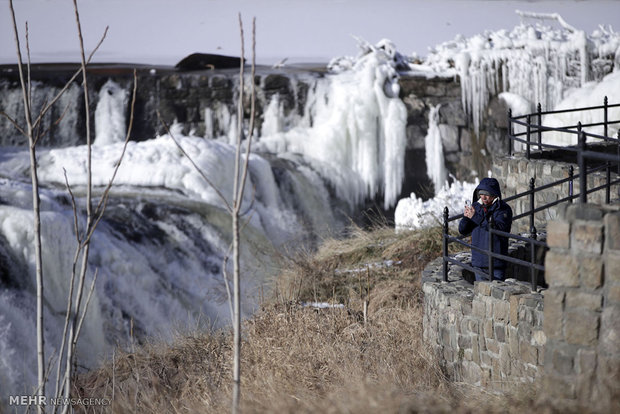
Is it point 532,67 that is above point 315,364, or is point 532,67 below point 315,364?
above

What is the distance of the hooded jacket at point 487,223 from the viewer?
21.2ft

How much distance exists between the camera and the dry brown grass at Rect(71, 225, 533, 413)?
15.2 feet

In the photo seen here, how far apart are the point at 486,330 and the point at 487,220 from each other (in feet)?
2.98

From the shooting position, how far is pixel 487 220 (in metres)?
6.54

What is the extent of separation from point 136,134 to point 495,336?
15.1m

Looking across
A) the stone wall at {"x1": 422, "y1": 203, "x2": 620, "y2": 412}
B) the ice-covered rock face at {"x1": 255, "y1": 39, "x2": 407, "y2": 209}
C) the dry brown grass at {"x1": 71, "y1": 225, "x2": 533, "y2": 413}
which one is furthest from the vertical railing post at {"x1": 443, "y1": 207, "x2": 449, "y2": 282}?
the ice-covered rock face at {"x1": 255, "y1": 39, "x2": 407, "y2": 209}

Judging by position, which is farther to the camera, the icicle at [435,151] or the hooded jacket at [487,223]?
the icicle at [435,151]

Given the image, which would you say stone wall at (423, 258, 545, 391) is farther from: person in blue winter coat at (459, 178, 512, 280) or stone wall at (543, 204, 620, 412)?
stone wall at (543, 204, 620, 412)

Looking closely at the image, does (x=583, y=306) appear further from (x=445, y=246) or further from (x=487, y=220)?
(x=445, y=246)

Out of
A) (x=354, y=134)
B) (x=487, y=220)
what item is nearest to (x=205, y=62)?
(x=354, y=134)

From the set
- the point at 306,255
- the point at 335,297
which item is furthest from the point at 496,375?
the point at 306,255

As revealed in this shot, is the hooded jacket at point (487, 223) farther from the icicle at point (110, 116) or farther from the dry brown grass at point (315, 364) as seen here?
the icicle at point (110, 116)

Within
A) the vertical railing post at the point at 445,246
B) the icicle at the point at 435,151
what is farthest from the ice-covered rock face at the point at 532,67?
the vertical railing post at the point at 445,246

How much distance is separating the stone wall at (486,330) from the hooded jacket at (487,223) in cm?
30
